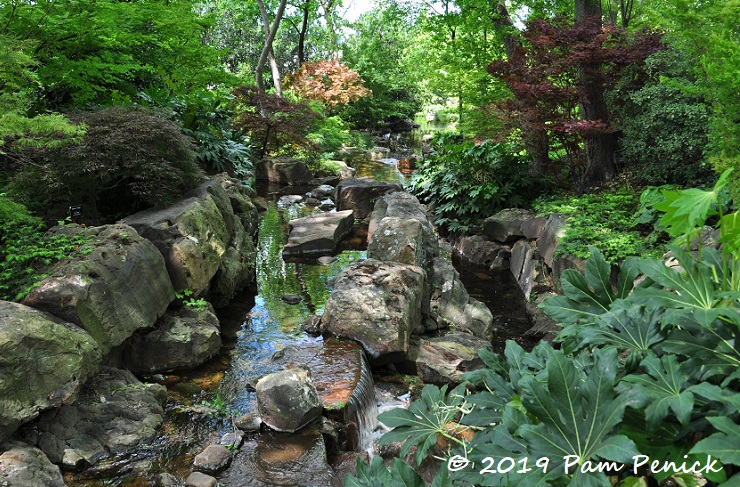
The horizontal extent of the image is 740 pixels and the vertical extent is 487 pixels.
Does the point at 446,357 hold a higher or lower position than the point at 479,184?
lower

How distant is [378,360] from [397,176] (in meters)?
10.9

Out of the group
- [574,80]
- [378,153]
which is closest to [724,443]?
[574,80]

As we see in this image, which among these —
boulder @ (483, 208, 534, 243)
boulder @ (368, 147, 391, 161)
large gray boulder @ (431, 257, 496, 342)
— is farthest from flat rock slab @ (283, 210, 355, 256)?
boulder @ (368, 147, 391, 161)

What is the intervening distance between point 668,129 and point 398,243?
429cm

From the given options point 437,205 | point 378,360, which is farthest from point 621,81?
point 378,360

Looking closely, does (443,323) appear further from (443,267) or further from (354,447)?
(354,447)

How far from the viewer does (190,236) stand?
19.1 feet

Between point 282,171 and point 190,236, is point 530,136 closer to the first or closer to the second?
point 190,236

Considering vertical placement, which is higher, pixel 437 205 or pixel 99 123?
pixel 99 123

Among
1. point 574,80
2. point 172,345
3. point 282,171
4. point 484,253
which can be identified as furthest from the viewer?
Result: point 282,171

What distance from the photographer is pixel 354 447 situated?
4230 mm

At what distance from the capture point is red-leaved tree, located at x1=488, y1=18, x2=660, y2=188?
8.16m

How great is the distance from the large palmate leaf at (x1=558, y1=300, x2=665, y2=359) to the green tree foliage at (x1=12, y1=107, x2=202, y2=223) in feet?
17.7

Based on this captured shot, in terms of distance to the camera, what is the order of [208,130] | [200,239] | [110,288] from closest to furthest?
[110,288] → [200,239] → [208,130]
